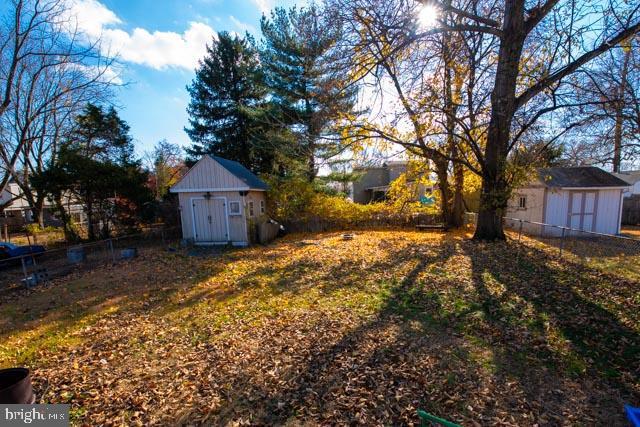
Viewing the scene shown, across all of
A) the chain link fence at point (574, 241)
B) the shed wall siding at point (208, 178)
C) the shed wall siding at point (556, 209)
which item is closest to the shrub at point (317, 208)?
the shed wall siding at point (208, 178)

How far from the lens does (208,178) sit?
44.1 feet

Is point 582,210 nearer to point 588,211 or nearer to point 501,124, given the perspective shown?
point 588,211

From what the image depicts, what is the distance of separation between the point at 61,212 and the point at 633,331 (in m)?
20.3

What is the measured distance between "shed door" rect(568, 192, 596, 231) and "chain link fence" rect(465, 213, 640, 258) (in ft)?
2.82

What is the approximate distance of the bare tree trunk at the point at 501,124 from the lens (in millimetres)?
8914

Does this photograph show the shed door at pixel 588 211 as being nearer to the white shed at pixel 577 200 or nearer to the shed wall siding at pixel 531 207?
the white shed at pixel 577 200

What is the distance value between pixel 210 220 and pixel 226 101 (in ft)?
39.4

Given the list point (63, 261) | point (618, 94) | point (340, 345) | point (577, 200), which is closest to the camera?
point (340, 345)

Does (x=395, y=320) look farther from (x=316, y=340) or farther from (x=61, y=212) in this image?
(x=61, y=212)

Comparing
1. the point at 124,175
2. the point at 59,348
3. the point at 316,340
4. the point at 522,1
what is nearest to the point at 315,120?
the point at 522,1

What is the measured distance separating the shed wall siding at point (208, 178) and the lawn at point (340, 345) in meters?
5.73

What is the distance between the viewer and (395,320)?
5289 mm

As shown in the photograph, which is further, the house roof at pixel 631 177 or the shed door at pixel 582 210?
the house roof at pixel 631 177

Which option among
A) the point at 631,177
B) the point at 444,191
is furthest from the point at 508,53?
the point at 631,177
